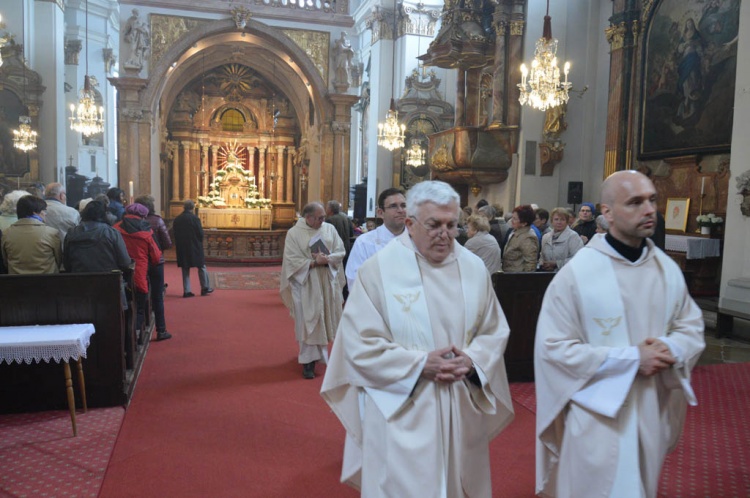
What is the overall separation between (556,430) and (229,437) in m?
2.65

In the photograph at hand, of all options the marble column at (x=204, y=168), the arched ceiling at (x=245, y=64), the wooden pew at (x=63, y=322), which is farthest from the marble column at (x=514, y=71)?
the marble column at (x=204, y=168)

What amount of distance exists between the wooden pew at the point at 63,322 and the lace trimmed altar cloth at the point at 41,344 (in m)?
0.31

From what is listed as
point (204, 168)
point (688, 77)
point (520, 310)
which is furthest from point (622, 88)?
point (204, 168)

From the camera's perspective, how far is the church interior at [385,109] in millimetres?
9953

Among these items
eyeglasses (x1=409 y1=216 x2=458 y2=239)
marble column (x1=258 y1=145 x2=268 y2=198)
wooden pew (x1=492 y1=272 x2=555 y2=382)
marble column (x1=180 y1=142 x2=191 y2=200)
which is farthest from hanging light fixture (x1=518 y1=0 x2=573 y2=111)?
marble column (x1=180 y1=142 x2=191 y2=200)

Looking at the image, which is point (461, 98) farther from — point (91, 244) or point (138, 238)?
point (91, 244)

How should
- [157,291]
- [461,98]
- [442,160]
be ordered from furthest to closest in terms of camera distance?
[461,98]
[442,160]
[157,291]

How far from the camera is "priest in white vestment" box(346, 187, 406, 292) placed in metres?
4.31

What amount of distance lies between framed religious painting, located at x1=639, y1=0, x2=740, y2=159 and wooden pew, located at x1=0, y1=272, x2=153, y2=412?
30.4 feet

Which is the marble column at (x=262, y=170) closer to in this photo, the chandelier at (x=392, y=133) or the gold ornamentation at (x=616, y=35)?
the chandelier at (x=392, y=133)

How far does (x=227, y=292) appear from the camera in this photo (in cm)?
1151

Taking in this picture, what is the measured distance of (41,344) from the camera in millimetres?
4285

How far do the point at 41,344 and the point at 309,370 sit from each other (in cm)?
245

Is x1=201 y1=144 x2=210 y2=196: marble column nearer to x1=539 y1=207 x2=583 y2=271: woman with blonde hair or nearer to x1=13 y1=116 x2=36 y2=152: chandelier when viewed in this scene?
x1=13 y1=116 x2=36 y2=152: chandelier
